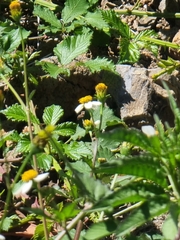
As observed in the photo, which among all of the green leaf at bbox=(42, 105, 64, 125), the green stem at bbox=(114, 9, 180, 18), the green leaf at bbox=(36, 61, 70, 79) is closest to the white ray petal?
the green leaf at bbox=(42, 105, 64, 125)

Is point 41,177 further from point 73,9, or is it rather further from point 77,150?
point 73,9

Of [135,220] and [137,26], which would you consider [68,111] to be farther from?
[135,220]

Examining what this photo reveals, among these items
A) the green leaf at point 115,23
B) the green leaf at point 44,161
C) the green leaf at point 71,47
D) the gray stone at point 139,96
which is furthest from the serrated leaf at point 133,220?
the green leaf at point 115,23

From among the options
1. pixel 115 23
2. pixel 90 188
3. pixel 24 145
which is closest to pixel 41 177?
pixel 90 188

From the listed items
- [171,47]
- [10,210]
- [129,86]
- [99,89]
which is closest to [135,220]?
[99,89]

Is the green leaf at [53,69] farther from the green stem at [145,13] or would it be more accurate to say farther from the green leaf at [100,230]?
the green leaf at [100,230]

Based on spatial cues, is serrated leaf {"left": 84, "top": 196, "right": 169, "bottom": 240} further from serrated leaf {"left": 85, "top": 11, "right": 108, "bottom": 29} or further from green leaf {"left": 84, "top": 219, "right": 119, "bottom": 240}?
serrated leaf {"left": 85, "top": 11, "right": 108, "bottom": 29}
